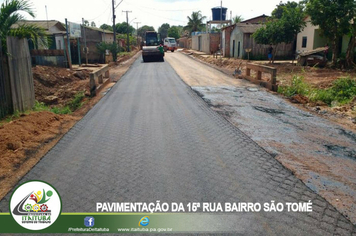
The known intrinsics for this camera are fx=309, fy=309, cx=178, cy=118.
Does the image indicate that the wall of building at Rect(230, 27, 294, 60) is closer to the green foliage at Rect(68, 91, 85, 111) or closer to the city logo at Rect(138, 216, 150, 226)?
the green foliage at Rect(68, 91, 85, 111)

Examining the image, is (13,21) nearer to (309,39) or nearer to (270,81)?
(270,81)

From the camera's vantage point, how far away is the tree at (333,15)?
795 inches

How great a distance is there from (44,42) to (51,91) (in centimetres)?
593

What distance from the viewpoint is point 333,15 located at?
67.3 feet

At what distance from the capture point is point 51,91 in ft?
50.2

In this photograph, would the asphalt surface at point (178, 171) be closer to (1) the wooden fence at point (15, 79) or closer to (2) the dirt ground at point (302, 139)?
(2) the dirt ground at point (302, 139)

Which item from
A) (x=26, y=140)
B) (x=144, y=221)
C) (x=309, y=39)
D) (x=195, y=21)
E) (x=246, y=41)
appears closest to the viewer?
(x=144, y=221)

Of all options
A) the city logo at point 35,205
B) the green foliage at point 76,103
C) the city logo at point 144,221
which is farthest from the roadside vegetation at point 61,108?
the city logo at point 144,221

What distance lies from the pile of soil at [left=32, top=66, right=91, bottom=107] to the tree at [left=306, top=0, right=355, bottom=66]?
16025 mm

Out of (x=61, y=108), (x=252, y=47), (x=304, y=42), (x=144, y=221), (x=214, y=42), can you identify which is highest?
(x=214, y=42)

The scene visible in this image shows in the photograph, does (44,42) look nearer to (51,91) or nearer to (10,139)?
(10,139)

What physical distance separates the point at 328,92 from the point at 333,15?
38.1 ft

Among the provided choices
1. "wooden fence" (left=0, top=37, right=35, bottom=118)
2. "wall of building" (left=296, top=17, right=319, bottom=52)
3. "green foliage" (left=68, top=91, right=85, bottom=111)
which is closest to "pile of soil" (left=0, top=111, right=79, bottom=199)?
"wooden fence" (left=0, top=37, right=35, bottom=118)

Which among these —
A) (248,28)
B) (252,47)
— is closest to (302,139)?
(252,47)
